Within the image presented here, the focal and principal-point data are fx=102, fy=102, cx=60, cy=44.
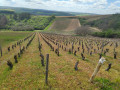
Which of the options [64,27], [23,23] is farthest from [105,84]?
[23,23]

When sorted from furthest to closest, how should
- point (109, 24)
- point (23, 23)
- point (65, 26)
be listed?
point (23, 23) < point (65, 26) < point (109, 24)

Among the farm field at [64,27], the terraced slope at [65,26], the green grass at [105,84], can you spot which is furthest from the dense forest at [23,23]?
the green grass at [105,84]

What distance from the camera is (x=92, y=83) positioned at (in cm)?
788

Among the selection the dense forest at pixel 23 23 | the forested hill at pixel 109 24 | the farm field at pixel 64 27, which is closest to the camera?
the forested hill at pixel 109 24

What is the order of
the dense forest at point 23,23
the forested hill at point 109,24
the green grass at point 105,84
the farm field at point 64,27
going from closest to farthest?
the green grass at point 105,84
the forested hill at point 109,24
the farm field at point 64,27
the dense forest at point 23,23

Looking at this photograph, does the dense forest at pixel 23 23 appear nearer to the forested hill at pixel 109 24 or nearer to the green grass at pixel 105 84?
the forested hill at pixel 109 24

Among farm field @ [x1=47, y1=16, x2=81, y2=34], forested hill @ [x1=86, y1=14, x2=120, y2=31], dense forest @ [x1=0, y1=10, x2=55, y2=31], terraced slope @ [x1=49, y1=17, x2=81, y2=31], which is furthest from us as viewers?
dense forest @ [x1=0, y1=10, x2=55, y2=31]

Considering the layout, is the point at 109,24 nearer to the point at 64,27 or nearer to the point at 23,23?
the point at 64,27

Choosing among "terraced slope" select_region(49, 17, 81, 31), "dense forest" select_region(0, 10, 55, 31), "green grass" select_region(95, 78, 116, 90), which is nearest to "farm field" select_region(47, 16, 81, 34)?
"terraced slope" select_region(49, 17, 81, 31)

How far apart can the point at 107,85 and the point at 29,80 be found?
20.5 feet

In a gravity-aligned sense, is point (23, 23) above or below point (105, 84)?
above

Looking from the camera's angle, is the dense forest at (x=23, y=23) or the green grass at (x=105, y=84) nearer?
the green grass at (x=105, y=84)

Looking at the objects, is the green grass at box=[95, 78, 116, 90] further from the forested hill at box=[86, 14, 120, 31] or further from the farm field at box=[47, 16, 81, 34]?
the forested hill at box=[86, 14, 120, 31]

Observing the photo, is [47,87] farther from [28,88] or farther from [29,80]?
[29,80]
